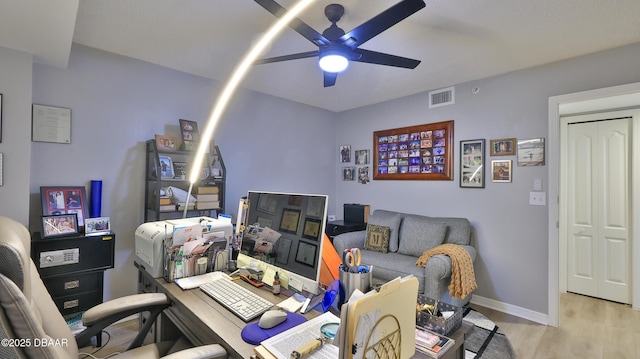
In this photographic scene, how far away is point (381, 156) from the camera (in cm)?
395

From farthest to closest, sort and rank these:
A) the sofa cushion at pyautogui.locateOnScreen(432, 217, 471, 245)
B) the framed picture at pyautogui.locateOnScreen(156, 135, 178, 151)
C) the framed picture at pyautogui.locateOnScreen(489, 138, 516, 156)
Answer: the sofa cushion at pyautogui.locateOnScreen(432, 217, 471, 245), the framed picture at pyautogui.locateOnScreen(489, 138, 516, 156), the framed picture at pyautogui.locateOnScreen(156, 135, 178, 151)

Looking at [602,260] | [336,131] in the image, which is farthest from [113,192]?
[602,260]

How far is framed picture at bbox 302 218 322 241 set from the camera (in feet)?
3.97

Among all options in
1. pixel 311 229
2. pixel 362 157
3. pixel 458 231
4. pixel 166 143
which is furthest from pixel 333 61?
pixel 362 157

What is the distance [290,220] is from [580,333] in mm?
2794

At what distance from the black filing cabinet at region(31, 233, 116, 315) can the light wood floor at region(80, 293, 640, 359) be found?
0.36 meters

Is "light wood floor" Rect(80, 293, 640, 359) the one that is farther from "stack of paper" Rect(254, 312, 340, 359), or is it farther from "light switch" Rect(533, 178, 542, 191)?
"stack of paper" Rect(254, 312, 340, 359)

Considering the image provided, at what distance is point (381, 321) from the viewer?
2.39 ft

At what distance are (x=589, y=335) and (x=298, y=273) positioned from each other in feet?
8.96

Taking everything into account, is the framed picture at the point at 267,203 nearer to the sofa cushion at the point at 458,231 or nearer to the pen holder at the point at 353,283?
the pen holder at the point at 353,283

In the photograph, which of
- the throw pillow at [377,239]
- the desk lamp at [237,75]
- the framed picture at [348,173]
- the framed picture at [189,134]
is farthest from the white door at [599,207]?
the framed picture at [189,134]

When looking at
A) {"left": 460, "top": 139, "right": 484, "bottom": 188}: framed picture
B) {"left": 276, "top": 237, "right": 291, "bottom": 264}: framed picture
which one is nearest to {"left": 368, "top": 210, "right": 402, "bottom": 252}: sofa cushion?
{"left": 460, "top": 139, "right": 484, "bottom": 188}: framed picture

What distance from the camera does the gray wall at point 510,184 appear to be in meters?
2.53

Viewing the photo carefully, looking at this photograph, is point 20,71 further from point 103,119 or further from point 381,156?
point 381,156
